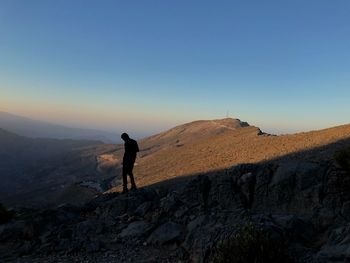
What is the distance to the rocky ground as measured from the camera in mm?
11555

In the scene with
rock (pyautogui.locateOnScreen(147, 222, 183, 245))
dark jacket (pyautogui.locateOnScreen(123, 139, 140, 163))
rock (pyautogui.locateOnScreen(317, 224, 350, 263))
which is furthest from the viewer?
dark jacket (pyautogui.locateOnScreen(123, 139, 140, 163))

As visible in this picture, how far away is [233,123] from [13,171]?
85939mm

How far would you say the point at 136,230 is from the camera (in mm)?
14453

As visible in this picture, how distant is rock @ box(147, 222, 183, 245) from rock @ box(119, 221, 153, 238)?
49 cm

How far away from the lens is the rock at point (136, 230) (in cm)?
1418

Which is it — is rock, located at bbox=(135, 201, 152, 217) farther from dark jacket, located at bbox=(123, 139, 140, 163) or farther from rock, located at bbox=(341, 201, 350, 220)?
rock, located at bbox=(341, 201, 350, 220)

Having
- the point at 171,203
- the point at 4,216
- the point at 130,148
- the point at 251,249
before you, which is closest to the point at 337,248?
the point at 251,249

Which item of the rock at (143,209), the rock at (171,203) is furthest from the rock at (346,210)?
the rock at (143,209)

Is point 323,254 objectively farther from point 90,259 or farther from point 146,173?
point 146,173

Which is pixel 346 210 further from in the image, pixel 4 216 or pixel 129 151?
pixel 4 216

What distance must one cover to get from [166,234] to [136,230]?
1321mm

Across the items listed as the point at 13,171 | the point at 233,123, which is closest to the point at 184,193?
the point at 233,123

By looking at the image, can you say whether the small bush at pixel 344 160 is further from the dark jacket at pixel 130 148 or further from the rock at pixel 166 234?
the dark jacket at pixel 130 148

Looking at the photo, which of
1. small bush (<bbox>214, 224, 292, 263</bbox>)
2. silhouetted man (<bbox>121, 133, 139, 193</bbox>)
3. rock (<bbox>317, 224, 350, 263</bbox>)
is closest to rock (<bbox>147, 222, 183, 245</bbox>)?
small bush (<bbox>214, 224, 292, 263</bbox>)
